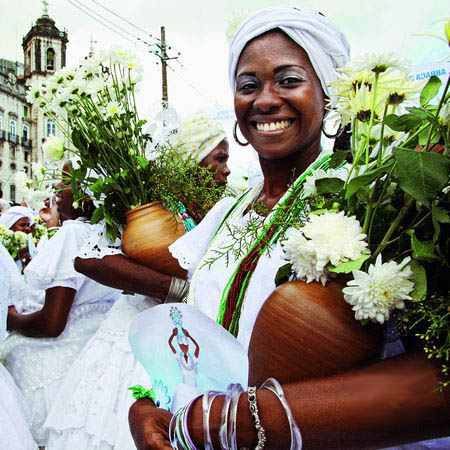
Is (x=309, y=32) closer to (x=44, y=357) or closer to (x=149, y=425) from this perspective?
(x=149, y=425)

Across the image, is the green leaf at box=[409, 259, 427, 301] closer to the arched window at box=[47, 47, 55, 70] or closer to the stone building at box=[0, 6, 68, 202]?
the stone building at box=[0, 6, 68, 202]

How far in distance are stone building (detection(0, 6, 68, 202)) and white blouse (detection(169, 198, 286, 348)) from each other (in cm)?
4573

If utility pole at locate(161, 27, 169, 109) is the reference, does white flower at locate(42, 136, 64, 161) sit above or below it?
below

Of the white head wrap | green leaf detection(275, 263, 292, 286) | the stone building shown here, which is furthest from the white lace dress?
the stone building

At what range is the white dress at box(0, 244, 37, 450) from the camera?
7.66 ft

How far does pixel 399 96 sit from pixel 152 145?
5.35 feet

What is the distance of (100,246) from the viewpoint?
2473mm

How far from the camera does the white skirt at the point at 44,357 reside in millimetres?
2908

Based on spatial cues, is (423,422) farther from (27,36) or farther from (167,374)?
(27,36)

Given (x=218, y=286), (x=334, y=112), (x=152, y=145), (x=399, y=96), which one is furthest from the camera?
(x=152, y=145)

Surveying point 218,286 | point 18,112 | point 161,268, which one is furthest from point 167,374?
point 18,112

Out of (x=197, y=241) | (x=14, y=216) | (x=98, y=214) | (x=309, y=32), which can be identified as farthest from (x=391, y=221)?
(x=14, y=216)

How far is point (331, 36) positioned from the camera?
5.26 feet

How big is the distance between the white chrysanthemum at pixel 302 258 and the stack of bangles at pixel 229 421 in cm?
21
